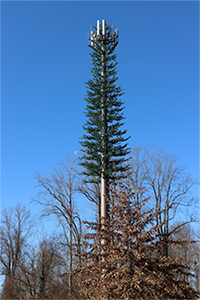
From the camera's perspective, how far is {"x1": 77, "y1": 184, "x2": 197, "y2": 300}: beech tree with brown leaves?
9.74 m

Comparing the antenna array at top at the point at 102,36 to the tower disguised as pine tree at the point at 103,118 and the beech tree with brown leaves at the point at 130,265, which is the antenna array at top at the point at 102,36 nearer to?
the tower disguised as pine tree at the point at 103,118

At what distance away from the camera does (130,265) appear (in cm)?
1024

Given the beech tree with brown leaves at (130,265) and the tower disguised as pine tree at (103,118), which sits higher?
the tower disguised as pine tree at (103,118)

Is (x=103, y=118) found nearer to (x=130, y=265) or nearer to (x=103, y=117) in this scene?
(x=103, y=117)

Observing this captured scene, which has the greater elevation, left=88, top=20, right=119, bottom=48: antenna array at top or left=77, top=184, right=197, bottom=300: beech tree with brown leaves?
left=88, top=20, right=119, bottom=48: antenna array at top

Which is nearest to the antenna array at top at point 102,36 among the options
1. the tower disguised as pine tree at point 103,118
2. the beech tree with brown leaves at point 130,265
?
the tower disguised as pine tree at point 103,118

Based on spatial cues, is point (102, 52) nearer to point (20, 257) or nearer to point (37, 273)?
point (37, 273)

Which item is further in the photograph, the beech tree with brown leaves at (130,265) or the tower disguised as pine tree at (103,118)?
the tower disguised as pine tree at (103,118)

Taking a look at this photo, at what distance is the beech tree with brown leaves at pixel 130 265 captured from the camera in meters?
9.74

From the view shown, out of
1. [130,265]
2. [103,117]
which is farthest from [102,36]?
[130,265]

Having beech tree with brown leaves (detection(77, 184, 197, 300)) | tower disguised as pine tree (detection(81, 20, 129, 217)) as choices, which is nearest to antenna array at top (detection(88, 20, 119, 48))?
tower disguised as pine tree (detection(81, 20, 129, 217))

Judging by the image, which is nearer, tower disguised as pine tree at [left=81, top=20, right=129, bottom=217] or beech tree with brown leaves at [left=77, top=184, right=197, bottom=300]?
beech tree with brown leaves at [left=77, top=184, right=197, bottom=300]

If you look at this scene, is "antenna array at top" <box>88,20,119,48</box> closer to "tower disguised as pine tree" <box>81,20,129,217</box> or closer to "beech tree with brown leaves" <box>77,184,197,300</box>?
"tower disguised as pine tree" <box>81,20,129,217</box>

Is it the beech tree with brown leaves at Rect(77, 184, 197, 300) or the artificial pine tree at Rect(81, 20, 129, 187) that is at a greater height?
the artificial pine tree at Rect(81, 20, 129, 187)
